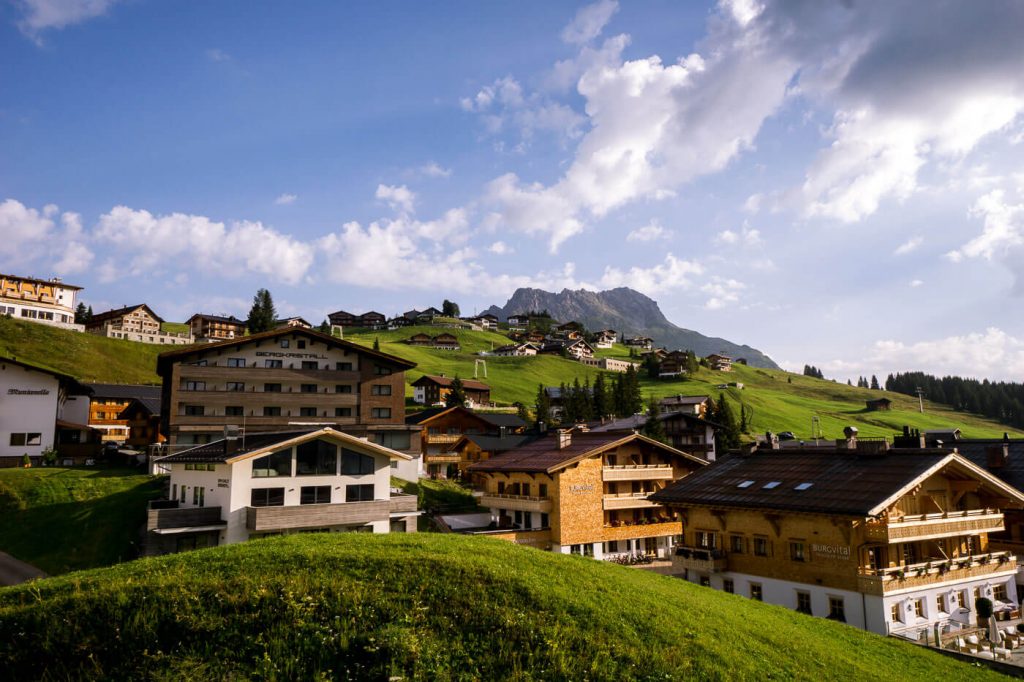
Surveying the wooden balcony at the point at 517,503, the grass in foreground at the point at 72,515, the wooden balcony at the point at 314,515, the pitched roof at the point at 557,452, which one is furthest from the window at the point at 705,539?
the grass in foreground at the point at 72,515

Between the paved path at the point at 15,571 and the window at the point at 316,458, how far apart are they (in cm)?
1401

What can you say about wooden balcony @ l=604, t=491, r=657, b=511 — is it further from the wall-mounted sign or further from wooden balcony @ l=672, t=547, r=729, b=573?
the wall-mounted sign

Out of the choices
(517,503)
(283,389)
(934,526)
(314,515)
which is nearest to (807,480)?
(934,526)

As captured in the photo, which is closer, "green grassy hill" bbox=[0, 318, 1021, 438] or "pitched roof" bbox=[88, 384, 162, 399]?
"pitched roof" bbox=[88, 384, 162, 399]

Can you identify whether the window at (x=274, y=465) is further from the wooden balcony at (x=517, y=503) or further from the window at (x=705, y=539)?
the window at (x=705, y=539)

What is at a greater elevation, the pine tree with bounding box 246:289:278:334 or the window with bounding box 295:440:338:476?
the pine tree with bounding box 246:289:278:334

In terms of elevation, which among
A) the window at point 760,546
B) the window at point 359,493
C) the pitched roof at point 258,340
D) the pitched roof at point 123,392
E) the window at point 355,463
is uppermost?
the pitched roof at point 258,340

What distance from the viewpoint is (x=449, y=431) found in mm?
92875

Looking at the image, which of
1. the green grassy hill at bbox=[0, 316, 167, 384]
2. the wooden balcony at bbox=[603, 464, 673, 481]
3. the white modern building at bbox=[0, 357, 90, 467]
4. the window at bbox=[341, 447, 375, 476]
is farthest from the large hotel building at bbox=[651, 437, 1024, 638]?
the green grassy hill at bbox=[0, 316, 167, 384]

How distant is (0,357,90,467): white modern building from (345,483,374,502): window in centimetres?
3538

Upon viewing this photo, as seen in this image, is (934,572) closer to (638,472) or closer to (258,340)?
(638,472)

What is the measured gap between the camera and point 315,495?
1620 inches

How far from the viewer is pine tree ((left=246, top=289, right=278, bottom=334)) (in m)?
143

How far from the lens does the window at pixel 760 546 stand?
37.9 metres
